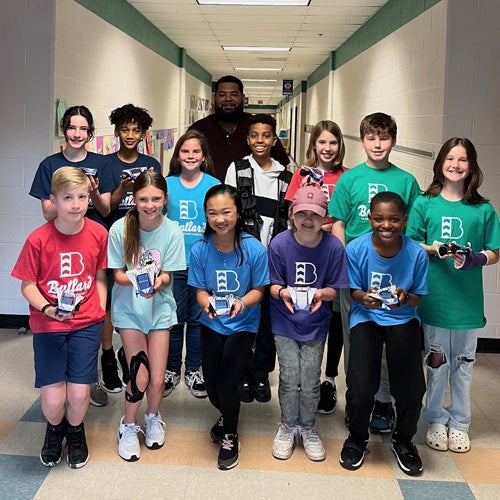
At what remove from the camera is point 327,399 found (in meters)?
3.69

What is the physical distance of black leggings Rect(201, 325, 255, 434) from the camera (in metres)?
3.00

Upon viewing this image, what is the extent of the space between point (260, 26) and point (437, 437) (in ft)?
22.5

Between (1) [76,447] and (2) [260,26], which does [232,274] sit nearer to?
(1) [76,447]

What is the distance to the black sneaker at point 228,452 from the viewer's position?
9.83 feet

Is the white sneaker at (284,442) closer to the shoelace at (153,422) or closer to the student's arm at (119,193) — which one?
the shoelace at (153,422)

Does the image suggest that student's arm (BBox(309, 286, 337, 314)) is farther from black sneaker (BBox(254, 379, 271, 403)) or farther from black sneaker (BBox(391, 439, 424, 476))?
black sneaker (BBox(254, 379, 271, 403))

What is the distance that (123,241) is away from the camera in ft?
10.0

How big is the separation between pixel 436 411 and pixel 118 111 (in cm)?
228

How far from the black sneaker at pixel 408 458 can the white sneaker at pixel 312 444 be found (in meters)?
0.34

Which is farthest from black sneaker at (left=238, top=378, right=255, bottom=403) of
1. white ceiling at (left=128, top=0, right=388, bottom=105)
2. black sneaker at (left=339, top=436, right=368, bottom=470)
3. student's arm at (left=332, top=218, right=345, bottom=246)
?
white ceiling at (left=128, top=0, right=388, bottom=105)

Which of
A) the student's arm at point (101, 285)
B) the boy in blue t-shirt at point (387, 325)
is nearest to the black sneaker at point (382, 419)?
the boy in blue t-shirt at point (387, 325)

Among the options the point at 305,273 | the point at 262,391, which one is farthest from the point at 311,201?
the point at 262,391

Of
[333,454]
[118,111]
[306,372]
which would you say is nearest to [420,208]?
[306,372]

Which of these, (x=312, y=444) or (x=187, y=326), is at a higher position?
(x=187, y=326)
